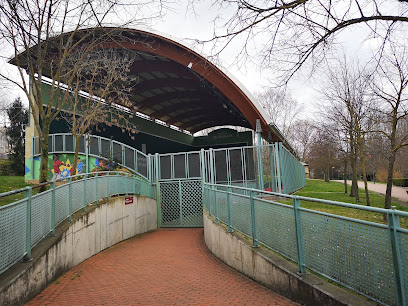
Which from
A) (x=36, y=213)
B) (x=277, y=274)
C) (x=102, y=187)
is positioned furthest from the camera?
(x=102, y=187)

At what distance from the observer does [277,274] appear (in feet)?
15.3

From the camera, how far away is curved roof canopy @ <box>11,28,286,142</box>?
15864mm

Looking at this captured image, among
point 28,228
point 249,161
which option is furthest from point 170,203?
point 28,228

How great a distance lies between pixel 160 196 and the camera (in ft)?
53.3

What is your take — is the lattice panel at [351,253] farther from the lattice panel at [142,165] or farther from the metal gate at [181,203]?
the lattice panel at [142,165]

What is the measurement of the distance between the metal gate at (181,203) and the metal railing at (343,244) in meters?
10.2

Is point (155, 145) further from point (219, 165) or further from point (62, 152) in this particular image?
point (219, 165)

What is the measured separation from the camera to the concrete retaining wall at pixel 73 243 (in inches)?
173

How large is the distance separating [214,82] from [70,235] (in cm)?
1188

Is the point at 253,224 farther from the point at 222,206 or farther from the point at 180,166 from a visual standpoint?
the point at 180,166

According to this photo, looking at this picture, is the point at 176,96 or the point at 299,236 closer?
the point at 299,236

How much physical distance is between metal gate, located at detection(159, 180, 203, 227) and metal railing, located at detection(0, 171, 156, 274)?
6249mm

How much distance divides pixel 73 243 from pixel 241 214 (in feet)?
12.8

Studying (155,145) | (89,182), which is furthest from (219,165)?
(155,145)
